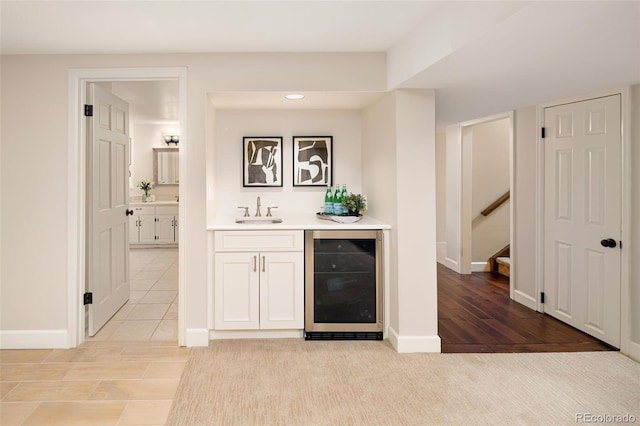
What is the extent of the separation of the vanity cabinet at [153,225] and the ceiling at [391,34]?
15.1ft

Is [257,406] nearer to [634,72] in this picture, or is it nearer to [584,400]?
[584,400]

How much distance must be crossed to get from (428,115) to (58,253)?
3025 mm

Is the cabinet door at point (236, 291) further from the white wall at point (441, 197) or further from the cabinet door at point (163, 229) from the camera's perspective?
the cabinet door at point (163, 229)

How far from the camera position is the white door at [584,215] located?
10.4 ft

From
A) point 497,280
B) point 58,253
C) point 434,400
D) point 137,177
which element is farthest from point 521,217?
point 137,177

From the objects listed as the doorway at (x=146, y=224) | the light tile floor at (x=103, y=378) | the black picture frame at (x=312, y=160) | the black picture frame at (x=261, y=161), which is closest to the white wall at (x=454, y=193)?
the black picture frame at (x=312, y=160)

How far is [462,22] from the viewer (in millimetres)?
2074

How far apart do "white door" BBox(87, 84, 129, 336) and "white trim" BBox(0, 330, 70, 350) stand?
245 millimetres

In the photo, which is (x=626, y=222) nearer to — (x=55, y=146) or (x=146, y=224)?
(x=55, y=146)

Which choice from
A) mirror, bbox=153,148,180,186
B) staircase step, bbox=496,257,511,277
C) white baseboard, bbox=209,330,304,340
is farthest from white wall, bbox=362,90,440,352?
mirror, bbox=153,148,180,186

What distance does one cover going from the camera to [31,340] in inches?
125

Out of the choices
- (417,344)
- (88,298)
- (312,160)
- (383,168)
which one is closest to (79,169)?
(88,298)

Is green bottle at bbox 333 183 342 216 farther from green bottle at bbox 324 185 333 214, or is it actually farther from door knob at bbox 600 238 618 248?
door knob at bbox 600 238 618 248

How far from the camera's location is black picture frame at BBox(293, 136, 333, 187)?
3.93 metres
